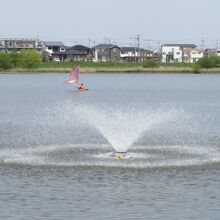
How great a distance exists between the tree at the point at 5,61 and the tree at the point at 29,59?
2.60 m

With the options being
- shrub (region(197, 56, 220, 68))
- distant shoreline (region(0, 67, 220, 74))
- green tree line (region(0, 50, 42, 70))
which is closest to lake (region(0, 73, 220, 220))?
green tree line (region(0, 50, 42, 70))

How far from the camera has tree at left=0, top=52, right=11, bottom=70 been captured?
15251 cm

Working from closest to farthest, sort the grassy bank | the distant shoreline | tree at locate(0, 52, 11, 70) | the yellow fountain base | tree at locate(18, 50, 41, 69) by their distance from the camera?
the yellow fountain base → tree at locate(0, 52, 11, 70) → tree at locate(18, 50, 41, 69) → the distant shoreline → the grassy bank

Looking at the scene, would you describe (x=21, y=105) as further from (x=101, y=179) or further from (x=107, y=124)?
(x=101, y=179)

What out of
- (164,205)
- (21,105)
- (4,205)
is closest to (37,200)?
(4,205)

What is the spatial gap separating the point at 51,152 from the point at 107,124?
23.1ft

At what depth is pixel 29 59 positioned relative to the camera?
15512cm

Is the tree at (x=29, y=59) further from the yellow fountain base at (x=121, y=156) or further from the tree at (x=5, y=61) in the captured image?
the yellow fountain base at (x=121, y=156)

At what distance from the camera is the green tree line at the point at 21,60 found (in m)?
154

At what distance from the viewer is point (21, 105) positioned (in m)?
61.7

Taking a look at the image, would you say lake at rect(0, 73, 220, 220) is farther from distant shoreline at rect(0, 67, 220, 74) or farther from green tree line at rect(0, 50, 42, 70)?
distant shoreline at rect(0, 67, 220, 74)

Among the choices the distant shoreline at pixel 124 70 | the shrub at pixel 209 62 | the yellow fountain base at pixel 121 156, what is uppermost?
the yellow fountain base at pixel 121 156

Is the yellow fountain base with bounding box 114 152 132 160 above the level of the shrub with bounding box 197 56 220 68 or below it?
above

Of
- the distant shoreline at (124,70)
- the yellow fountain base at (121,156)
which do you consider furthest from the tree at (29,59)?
the yellow fountain base at (121,156)
